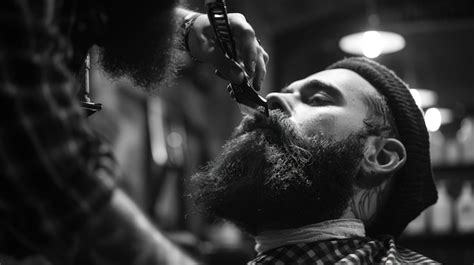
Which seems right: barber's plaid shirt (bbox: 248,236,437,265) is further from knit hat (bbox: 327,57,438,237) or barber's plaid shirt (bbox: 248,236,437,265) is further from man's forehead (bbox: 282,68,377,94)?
man's forehead (bbox: 282,68,377,94)

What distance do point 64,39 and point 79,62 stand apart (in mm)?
293

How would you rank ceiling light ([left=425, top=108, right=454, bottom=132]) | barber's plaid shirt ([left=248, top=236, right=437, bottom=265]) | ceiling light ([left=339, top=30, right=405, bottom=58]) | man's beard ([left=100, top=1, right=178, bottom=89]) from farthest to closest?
ceiling light ([left=425, top=108, right=454, bottom=132]) < ceiling light ([left=339, top=30, right=405, bottom=58]) < barber's plaid shirt ([left=248, top=236, right=437, bottom=265]) < man's beard ([left=100, top=1, right=178, bottom=89])

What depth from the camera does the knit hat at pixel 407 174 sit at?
6.74 ft

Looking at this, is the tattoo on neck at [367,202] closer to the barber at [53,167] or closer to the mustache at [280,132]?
the mustache at [280,132]

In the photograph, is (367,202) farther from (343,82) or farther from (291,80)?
(291,80)

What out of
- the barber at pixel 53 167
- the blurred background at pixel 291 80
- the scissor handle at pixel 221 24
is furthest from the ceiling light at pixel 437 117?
the barber at pixel 53 167

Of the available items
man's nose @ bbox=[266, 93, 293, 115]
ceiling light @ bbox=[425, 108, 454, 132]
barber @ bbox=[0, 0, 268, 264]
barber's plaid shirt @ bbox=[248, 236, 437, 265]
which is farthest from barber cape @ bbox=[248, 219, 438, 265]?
ceiling light @ bbox=[425, 108, 454, 132]

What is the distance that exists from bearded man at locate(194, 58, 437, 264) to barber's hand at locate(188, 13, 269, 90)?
0.31 meters

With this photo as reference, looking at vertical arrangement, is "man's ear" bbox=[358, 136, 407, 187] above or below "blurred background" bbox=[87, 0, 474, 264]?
below

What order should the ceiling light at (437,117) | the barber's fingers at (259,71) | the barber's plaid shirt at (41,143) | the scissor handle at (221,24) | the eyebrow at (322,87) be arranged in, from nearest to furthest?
the barber's plaid shirt at (41,143) < the scissor handle at (221,24) < the barber's fingers at (259,71) < the eyebrow at (322,87) < the ceiling light at (437,117)

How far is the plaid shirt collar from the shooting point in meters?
1.86

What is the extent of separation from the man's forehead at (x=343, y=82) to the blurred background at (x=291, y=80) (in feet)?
6.78

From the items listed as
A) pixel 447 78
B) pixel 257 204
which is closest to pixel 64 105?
pixel 257 204

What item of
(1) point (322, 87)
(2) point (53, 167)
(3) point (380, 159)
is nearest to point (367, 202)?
(3) point (380, 159)
